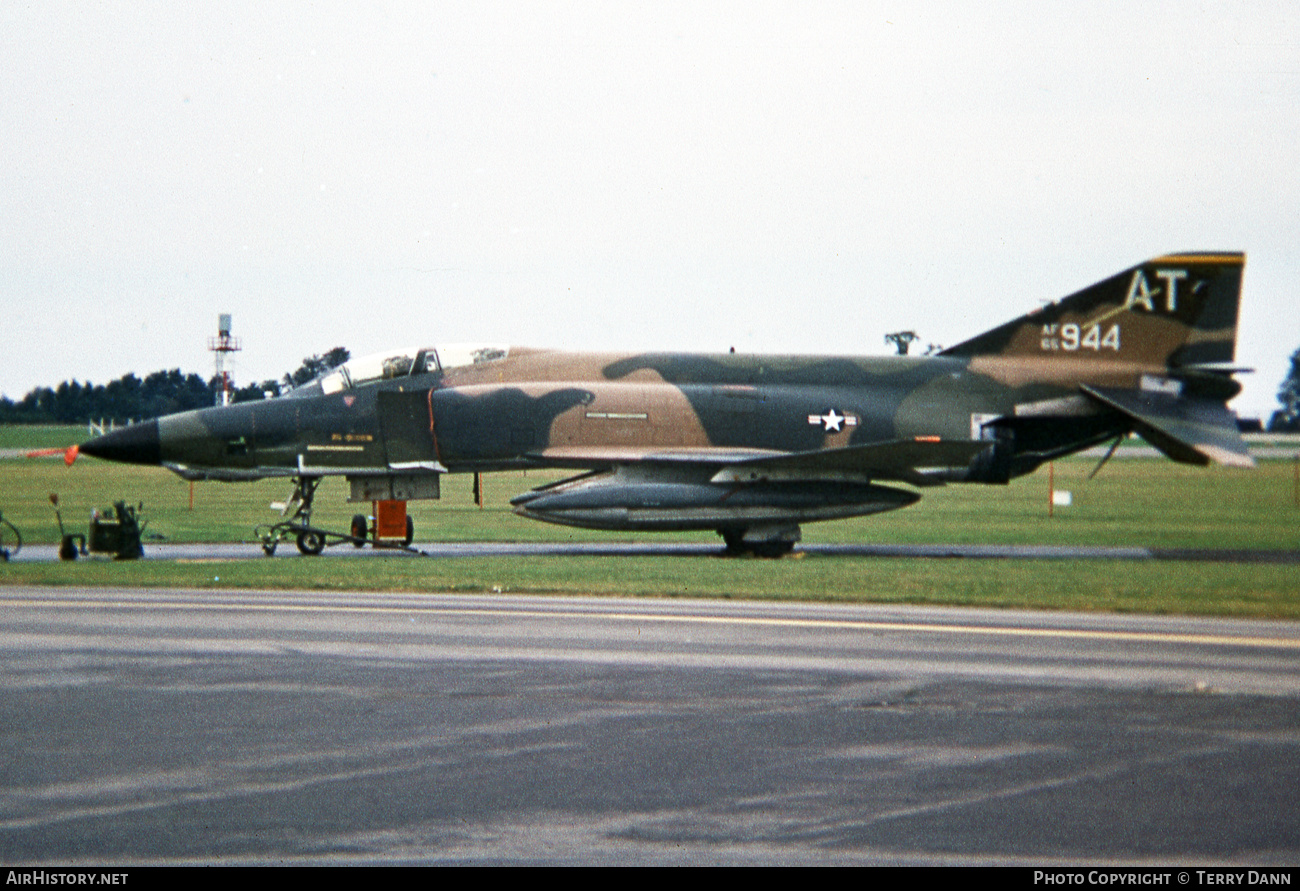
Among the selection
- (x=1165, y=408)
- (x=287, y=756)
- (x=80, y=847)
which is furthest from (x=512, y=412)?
(x=80, y=847)

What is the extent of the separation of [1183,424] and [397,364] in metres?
14.9

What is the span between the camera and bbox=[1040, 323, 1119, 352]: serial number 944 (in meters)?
24.3

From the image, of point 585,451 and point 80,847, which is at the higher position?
point 585,451

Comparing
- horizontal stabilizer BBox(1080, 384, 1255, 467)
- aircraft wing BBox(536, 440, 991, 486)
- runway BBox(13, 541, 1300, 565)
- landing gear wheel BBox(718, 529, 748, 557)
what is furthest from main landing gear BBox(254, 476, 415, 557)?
horizontal stabilizer BBox(1080, 384, 1255, 467)

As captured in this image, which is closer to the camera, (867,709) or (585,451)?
(867,709)

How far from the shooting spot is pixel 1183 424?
23672 mm

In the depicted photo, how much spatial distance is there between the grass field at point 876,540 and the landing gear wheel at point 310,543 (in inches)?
75.1

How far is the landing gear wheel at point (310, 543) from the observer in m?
22.8

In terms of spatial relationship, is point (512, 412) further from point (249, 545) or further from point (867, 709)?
point (867, 709)

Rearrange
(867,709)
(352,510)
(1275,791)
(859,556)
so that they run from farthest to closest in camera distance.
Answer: (352,510), (859,556), (867,709), (1275,791)

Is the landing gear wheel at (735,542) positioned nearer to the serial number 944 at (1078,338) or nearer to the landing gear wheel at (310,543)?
Answer: the serial number 944 at (1078,338)

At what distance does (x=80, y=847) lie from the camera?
5.53m

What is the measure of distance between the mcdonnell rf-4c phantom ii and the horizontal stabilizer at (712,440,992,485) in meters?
0.04

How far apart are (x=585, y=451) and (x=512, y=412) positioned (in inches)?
60.0
